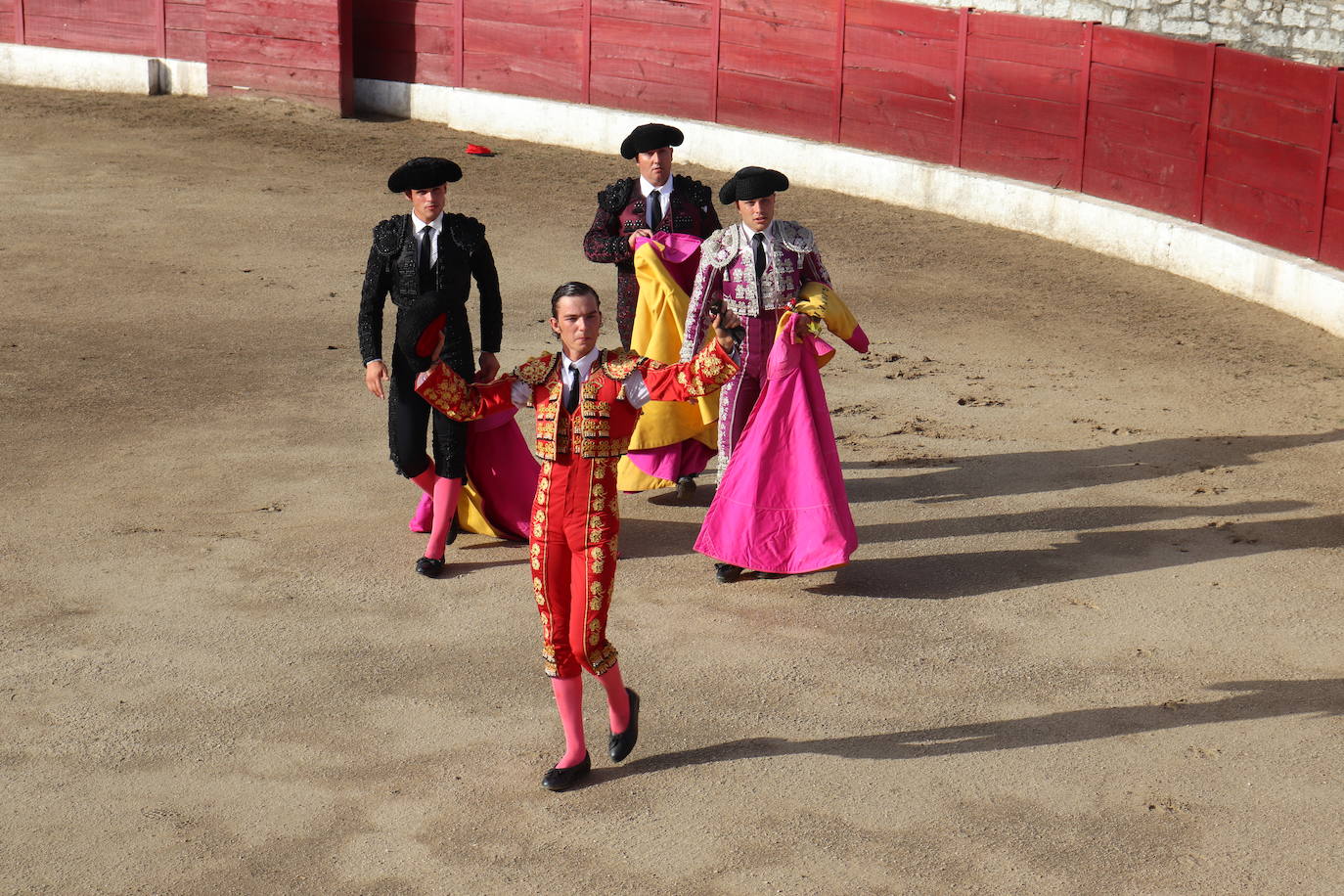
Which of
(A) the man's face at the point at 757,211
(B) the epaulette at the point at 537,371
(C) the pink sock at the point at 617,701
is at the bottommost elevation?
(C) the pink sock at the point at 617,701

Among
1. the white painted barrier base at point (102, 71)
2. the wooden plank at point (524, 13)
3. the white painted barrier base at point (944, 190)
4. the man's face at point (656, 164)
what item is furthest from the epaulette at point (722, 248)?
the white painted barrier base at point (102, 71)

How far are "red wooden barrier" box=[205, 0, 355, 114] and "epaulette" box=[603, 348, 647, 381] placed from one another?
12709 mm

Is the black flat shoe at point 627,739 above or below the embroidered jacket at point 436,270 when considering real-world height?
below

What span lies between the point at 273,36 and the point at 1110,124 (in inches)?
348

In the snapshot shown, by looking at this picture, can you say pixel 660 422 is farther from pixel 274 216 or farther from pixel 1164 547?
pixel 274 216

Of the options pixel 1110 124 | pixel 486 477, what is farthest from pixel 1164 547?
pixel 1110 124

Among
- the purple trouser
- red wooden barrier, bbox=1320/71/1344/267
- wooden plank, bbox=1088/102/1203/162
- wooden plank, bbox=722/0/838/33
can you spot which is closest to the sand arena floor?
the purple trouser

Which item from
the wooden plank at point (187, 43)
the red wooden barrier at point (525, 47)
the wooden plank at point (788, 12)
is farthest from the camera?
the wooden plank at point (187, 43)

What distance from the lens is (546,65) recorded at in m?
16.3

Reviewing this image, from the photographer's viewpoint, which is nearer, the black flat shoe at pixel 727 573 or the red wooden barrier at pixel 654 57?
the black flat shoe at pixel 727 573

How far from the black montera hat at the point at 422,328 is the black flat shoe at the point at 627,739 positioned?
134 centimetres

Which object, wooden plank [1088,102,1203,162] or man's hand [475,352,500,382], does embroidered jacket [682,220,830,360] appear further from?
wooden plank [1088,102,1203,162]

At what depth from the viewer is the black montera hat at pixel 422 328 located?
558 centimetres

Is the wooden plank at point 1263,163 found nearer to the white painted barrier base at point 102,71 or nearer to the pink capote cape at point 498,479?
the pink capote cape at point 498,479
